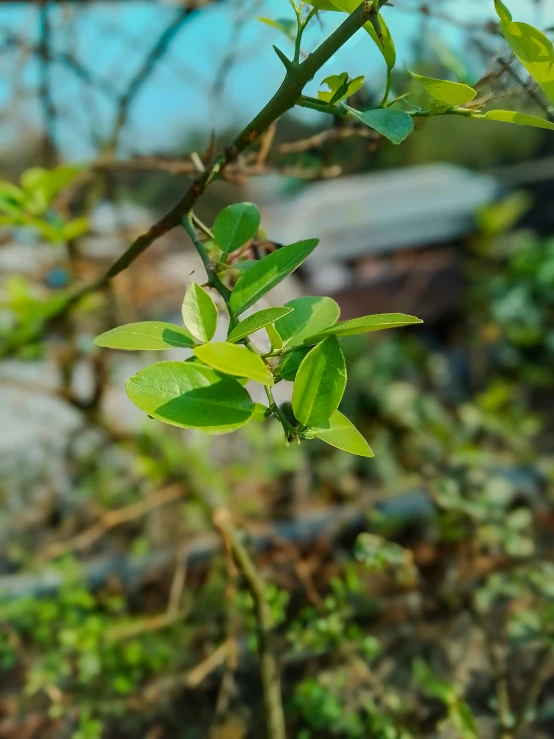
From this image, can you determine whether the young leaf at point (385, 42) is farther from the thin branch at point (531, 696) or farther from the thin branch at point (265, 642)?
the thin branch at point (531, 696)

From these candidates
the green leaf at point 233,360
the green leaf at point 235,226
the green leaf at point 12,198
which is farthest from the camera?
the green leaf at point 12,198

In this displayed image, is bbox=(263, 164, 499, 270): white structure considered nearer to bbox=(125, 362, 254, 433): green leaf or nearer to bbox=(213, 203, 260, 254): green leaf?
bbox=(213, 203, 260, 254): green leaf

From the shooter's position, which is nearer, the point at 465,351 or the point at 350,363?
the point at 350,363

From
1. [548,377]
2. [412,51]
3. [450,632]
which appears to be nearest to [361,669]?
[450,632]

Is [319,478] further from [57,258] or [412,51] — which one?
[412,51]

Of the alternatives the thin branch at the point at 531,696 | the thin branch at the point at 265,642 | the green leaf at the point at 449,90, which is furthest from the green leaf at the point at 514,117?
the thin branch at the point at 531,696

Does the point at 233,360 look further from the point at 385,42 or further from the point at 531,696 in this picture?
the point at 531,696

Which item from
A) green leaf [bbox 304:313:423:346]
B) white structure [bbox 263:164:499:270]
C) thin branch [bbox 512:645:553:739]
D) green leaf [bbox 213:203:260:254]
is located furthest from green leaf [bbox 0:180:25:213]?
white structure [bbox 263:164:499:270]
